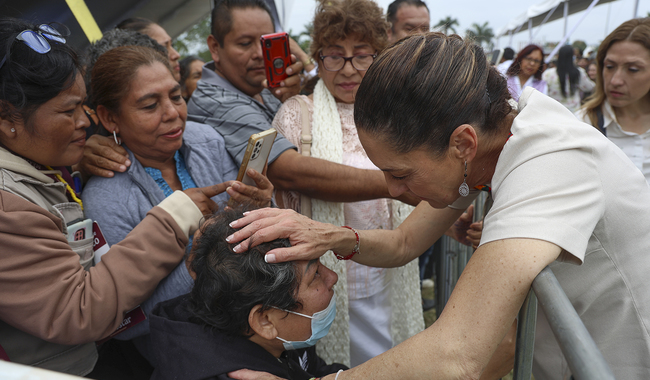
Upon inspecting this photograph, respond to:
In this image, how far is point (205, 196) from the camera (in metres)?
2.01

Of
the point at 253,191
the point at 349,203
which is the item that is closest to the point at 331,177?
the point at 349,203

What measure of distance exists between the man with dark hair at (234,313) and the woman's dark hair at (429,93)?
617 mm

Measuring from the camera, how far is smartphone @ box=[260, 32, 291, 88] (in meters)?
2.77

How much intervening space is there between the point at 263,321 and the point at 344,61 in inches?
64.8

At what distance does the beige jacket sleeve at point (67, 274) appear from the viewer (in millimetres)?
1365

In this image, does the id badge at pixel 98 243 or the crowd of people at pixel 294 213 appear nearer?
the crowd of people at pixel 294 213

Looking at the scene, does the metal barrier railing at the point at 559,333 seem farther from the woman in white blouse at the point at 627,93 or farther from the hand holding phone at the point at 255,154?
the woman in white blouse at the point at 627,93

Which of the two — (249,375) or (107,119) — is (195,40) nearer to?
(107,119)

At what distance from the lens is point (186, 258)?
1.91m

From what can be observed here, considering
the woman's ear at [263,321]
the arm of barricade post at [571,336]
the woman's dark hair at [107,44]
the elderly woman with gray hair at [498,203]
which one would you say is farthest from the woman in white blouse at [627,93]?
the woman's dark hair at [107,44]

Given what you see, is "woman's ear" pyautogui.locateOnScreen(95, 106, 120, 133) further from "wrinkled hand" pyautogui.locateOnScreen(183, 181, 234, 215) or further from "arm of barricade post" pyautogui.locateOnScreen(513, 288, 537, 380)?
"arm of barricade post" pyautogui.locateOnScreen(513, 288, 537, 380)

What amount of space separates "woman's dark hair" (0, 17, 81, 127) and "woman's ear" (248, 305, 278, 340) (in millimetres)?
1078

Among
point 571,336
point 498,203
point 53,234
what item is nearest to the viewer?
point 571,336

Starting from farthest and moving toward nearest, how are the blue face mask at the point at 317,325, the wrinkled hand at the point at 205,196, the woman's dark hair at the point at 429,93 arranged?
the wrinkled hand at the point at 205,196 → the blue face mask at the point at 317,325 → the woman's dark hair at the point at 429,93
